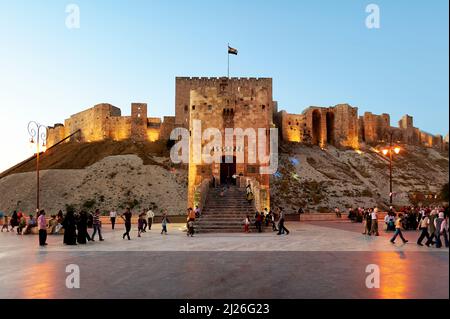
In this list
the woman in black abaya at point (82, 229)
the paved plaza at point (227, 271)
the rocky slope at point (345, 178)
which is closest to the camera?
the paved plaza at point (227, 271)

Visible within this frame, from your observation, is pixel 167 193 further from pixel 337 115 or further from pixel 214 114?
pixel 337 115

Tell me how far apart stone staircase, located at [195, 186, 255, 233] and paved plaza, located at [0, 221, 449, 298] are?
7079 millimetres

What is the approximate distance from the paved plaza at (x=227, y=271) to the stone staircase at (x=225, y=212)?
7.08m

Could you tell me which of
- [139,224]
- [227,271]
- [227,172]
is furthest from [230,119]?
[227,271]

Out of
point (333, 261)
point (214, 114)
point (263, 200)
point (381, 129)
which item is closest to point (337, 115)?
point (381, 129)

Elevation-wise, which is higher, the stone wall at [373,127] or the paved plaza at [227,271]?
the stone wall at [373,127]

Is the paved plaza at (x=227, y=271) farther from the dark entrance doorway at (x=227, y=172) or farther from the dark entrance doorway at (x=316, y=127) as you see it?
the dark entrance doorway at (x=316, y=127)

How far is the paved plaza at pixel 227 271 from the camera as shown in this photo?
741 centimetres

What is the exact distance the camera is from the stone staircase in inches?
896

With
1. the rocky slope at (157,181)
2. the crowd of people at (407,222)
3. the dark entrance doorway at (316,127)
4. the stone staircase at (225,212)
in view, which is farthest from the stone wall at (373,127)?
the stone staircase at (225,212)

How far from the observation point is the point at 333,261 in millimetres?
11250
